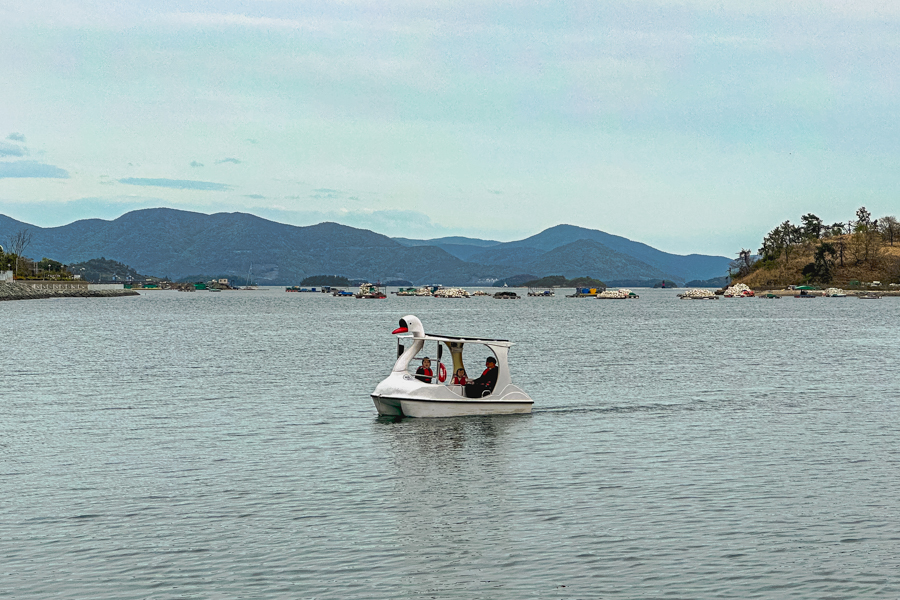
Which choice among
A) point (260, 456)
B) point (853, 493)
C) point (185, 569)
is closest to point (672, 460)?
point (853, 493)

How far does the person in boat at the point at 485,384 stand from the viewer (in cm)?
4147

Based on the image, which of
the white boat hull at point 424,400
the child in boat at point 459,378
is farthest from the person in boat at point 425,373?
the child in boat at point 459,378

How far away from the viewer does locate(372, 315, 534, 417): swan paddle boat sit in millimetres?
39250

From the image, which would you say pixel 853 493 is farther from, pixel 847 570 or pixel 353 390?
pixel 353 390

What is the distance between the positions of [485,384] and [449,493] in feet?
50.6

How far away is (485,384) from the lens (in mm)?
41656

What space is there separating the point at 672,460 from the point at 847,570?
12.2 metres

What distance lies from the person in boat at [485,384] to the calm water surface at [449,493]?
1578 mm

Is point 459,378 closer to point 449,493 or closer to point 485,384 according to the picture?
point 485,384

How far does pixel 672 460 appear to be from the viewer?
1232 inches

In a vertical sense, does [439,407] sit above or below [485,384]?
below

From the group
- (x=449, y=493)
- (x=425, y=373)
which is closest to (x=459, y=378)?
(x=425, y=373)


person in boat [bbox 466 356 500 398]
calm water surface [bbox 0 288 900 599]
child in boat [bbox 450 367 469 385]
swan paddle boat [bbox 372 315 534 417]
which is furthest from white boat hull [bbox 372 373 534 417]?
calm water surface [bbox 0 288 900 599]

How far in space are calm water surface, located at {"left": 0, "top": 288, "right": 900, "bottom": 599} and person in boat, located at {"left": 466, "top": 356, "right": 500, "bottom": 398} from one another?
1.58 metres
